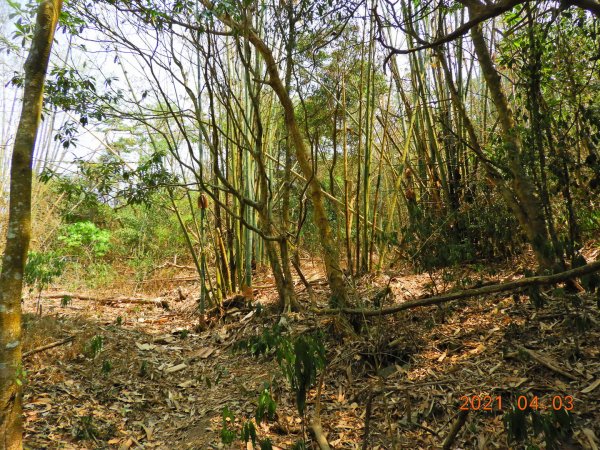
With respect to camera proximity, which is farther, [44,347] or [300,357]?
[44,347]

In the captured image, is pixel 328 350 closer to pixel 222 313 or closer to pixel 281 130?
pixel 222 313

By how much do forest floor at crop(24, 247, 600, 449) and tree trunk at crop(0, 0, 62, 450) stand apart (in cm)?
52

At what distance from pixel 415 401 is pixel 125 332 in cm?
316

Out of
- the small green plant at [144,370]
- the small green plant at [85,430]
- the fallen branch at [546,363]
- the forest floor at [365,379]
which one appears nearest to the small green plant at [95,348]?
the forest floor at [365,379]

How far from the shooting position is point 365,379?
9.57 ft

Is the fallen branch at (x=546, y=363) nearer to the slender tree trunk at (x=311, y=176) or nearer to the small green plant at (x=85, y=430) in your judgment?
the slender tree trunk at (x=311, y=176)

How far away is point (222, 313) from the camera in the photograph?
15.3 feet

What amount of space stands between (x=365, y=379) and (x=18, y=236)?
7.74 ft

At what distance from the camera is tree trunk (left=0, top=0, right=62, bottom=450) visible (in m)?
1.98

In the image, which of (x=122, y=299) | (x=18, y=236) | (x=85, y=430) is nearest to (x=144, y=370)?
(x=85, y=430)

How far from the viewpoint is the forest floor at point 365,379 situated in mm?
→ 2186

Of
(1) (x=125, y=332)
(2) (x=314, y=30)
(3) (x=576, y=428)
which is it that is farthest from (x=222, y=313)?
(3) (x=576, y=428)

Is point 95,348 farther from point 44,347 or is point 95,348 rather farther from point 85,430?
point 85,430

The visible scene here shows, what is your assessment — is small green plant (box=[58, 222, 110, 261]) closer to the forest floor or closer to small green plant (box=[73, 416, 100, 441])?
the forest floor
